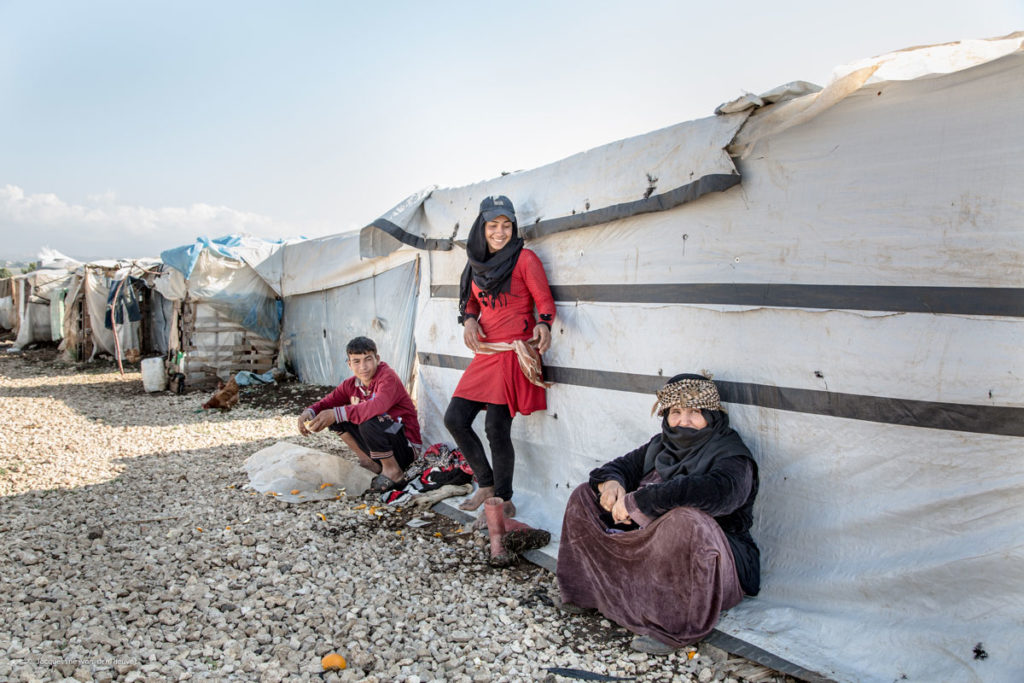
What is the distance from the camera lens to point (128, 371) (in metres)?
12.1

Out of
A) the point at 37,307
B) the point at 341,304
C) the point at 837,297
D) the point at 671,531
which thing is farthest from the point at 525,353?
the point at 37,307

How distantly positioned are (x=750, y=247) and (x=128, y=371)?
483 inches

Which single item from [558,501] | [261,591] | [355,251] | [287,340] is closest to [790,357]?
[558,501]

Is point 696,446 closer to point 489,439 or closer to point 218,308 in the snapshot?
point 489,439

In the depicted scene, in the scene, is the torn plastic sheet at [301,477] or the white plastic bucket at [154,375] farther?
the white plastic bucket at [154,375]

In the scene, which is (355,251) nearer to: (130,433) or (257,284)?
(257,284)

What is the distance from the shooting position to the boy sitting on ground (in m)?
4.58

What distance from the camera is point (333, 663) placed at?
8.13ft

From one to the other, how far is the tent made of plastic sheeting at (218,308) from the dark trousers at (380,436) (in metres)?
5.39

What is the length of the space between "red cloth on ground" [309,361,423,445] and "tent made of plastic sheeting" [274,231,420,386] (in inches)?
84.6

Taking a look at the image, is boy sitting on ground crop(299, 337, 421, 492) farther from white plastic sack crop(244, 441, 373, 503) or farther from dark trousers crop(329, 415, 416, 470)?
white plastic sack crop(244, 441, 373, 503)

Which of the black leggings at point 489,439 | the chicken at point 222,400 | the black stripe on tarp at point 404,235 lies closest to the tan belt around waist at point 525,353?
the black leggings at point 489,439

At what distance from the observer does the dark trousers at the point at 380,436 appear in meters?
4.69

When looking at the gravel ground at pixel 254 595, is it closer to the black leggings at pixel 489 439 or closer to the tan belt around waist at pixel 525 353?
the black leggings at pixel 489 439
